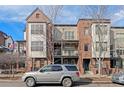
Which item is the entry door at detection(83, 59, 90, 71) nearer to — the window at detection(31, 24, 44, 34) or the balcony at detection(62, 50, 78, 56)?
the balcony at detection(62, 50, 78, 56)

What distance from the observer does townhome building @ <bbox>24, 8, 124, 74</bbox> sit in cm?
3784

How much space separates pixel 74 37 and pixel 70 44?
1.59 metres

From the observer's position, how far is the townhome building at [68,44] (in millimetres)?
37844

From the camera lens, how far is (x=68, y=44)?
40812mm

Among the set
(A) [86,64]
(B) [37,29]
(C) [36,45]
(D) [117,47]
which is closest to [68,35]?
(A) [86,64]

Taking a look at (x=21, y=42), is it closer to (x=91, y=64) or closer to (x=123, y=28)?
(x=91, y=64)

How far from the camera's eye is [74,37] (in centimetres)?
4172

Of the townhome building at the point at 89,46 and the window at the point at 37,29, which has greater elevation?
the window at the point at 37,29

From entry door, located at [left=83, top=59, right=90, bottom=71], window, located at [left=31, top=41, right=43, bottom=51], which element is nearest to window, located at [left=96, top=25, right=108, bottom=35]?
entry door, located at [left=83, top=59, right=90, bottom=71]

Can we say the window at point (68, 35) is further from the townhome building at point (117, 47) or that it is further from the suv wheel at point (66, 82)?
the suv wheel at point (66, 82)

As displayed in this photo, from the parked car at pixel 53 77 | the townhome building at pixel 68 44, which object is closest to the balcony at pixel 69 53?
the townhome building at pixel 68 44
